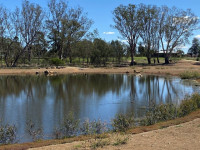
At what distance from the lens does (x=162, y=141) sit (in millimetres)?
7191

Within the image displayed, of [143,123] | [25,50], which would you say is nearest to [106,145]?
[143,123]

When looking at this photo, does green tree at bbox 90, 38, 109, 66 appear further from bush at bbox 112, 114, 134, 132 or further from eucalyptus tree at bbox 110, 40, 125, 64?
bush at bbox 112, 114, 134, 132

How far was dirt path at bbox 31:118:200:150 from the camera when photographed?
21.9ft

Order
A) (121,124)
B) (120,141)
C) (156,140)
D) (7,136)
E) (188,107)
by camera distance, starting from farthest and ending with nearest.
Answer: (188,107) < (121,124) < (7,136) < (156,140) < (120,141)

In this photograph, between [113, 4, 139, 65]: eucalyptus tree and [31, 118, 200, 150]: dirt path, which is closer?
[31, 118, 200, 150]: dirt path

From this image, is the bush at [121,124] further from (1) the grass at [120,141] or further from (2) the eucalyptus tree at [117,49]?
(2) the eucalyptus tree at [117,49]

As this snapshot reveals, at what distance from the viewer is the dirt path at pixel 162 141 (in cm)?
667

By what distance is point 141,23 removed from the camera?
5300 cm

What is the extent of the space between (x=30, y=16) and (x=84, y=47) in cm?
1244

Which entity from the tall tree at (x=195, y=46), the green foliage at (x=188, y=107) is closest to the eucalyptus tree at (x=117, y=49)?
the green foliage at (x=188, y=107)

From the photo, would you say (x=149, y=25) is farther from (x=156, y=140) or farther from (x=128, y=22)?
(x=156, y=140)

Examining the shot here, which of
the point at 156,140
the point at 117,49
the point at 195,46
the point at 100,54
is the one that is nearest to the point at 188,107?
the point at 156,140

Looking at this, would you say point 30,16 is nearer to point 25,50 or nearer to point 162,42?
point 25,50

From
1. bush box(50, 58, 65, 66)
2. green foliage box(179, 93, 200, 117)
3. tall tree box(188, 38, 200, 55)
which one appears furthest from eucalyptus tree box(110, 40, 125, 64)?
tall tree box(188, 38, 200, 55)
